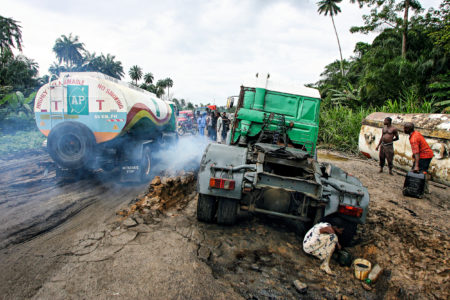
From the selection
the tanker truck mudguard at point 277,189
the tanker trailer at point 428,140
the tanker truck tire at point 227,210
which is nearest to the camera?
the tanker truck mudguard at point 277,189

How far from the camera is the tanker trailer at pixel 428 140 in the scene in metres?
6.30

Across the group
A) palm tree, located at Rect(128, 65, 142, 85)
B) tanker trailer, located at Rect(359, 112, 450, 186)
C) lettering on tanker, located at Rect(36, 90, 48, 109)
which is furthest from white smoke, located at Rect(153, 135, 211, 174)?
palm tree, located at Rect(128, 65, 142, 85)

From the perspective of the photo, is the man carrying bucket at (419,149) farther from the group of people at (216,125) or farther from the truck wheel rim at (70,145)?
the truck wheel rim at (70,145)

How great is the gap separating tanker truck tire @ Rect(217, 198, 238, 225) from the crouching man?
101cm

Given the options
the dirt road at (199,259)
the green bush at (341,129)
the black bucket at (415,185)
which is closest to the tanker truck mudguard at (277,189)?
the dirt road at (199,259)

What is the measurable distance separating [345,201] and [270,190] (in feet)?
3.26

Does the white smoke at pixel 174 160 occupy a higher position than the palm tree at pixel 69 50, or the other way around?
the palm tree at pixel 69 50

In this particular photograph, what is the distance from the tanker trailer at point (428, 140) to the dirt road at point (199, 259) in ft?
8.57

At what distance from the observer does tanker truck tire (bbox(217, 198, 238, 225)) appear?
3.55m

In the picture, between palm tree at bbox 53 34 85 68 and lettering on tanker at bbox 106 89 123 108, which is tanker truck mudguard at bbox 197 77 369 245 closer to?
lettering on tanker at bbox 106 89 123 108

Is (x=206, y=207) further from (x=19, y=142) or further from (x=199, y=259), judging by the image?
(x=19, y=142)

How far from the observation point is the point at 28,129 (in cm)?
1255

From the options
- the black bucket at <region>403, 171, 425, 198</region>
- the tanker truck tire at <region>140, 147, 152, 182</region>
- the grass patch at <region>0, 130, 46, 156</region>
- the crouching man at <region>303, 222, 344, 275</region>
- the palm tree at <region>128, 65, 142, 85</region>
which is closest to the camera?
the crouching man at <region>303, 222, 344, 275</region>

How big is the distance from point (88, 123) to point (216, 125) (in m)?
6.28
